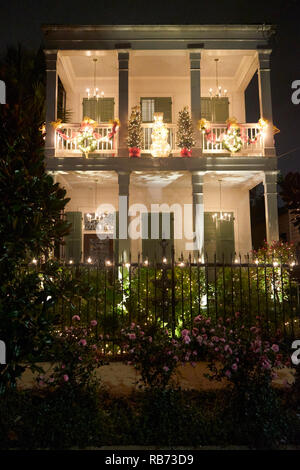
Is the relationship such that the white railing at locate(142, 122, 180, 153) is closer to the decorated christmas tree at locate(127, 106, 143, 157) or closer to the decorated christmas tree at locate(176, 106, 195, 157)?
the decorated christmas tree at locate(127, 106, 143, 157)

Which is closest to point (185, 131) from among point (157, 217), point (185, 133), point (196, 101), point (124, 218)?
point (185, 133)

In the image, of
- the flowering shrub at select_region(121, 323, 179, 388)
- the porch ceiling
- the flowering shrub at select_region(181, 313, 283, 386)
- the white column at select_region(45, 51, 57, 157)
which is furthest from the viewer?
the porch ceiling

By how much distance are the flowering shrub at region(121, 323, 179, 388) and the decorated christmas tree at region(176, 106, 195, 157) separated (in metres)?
7.71

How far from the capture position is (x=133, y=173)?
11438 millimetres

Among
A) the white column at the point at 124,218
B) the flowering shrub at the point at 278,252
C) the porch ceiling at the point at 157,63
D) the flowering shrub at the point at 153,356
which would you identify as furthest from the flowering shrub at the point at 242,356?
the porch ceiling at the point at 157,63

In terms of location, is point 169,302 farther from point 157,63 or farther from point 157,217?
point 157,63

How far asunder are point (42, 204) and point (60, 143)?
8743 millimetres

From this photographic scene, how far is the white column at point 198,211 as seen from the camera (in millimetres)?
10242

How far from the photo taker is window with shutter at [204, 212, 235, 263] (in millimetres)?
13047

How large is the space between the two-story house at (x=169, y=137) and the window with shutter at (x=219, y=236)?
0.13 feet

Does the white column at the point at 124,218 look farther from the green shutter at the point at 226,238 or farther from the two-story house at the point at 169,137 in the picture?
the green shutter at the point at 226,238

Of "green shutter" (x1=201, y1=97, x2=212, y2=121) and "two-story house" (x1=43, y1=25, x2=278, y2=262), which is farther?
"green shutter" (x1=201, y1=97, x2=212, y2=121)

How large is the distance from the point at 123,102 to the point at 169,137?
200 cm

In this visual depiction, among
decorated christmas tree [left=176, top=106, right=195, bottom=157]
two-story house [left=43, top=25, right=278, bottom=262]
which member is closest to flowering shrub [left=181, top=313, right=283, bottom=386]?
two-story house [left=43, top=25, right=278, bottom=262]
